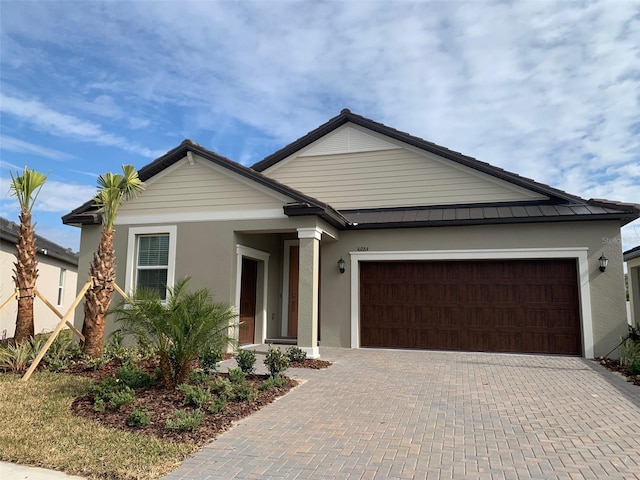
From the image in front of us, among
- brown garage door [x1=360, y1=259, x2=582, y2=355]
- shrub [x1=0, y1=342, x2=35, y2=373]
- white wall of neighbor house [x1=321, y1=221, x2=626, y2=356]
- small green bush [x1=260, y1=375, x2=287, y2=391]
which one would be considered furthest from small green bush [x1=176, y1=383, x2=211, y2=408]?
brown garage door [x1=360, y1=259, x2=582, y2=355]

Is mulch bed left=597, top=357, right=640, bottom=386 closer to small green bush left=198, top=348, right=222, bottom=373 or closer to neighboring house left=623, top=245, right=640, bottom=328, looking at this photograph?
neighboring house left=623, top=245, right=640, bottom=328

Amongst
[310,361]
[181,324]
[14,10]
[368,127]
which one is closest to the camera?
[181,324]

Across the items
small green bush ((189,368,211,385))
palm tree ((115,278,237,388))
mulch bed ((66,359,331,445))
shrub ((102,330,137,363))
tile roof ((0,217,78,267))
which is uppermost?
tile roof ((0,217,78,267))

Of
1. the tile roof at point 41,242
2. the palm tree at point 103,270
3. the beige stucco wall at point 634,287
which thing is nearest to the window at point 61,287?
the tile roof at point 41,242

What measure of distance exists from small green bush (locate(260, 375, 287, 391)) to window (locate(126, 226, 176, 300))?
566 cm

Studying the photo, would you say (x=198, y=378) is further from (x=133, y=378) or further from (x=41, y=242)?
(x=41, y=242)

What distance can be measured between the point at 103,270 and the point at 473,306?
9.16 meters

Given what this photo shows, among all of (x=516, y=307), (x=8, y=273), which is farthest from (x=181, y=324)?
(x=8, y=273)

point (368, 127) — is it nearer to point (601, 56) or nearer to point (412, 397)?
point (601, 56)

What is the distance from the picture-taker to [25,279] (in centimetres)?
955

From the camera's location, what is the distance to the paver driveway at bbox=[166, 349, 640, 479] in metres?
4.32

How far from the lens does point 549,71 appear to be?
11.5 metres

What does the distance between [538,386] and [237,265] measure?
7.45 metres

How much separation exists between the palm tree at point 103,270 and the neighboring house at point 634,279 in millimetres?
16615
